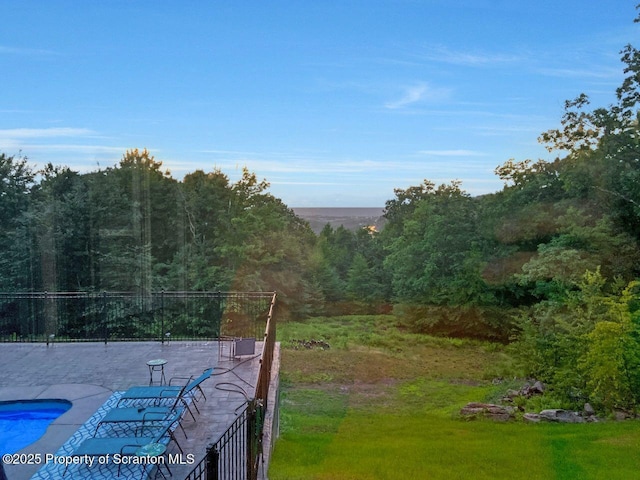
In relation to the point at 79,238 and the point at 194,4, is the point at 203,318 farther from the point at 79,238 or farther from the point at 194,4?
the point at 194,4

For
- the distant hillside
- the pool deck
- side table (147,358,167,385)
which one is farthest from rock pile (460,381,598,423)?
the distant hillside

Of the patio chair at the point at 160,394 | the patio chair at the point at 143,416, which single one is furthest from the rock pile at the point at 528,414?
the patio chair at the point at 143,416

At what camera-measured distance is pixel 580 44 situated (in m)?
16.4

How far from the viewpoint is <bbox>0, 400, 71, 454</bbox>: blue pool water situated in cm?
624

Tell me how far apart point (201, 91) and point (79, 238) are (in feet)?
24.5

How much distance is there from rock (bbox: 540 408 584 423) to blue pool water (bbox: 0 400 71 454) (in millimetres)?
8425

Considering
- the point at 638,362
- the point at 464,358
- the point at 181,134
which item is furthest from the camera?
the point at 181,134

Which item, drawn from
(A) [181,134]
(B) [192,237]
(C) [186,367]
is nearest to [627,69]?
(C) [186,367]

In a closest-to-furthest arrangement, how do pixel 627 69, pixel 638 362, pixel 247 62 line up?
pixel 638 362, pixel 627 69, pixel 247 62

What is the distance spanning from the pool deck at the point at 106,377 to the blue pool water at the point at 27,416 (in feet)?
0.40

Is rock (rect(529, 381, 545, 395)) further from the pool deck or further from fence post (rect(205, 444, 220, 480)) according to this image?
fence post (rect(205, 444, 220, 480))

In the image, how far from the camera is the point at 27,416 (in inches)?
260

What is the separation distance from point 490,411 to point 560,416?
1.42m

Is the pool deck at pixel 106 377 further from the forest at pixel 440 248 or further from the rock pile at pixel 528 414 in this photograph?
the forest at pixel 440 248
